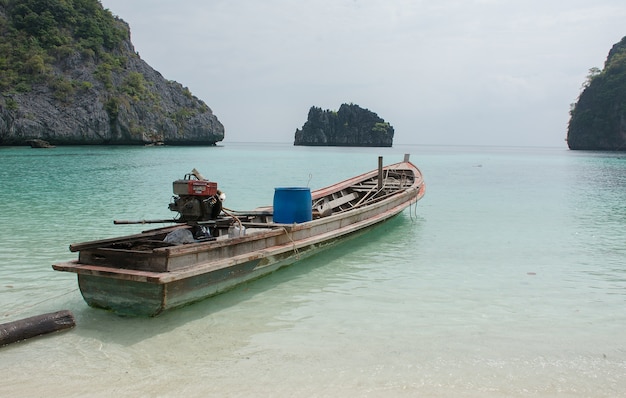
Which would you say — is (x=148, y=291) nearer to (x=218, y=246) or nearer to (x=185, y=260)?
(x=185, y=260)

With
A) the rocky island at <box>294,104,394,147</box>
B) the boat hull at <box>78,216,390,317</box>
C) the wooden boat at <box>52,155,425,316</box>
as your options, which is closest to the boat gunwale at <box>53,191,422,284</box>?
the wooden boat at <box>52,155,425,316</box>

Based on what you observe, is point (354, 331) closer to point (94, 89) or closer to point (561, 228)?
point (561, 228)

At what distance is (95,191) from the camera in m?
21.9

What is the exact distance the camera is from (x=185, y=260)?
600 centimetres

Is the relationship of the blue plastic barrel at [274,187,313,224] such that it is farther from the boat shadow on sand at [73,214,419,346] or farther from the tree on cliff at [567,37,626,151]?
the tree on cliff at [567,37,626,151]

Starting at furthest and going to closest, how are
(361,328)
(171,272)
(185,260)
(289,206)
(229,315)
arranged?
(289,206), (229,315), (361,328), (185,260), (171,272)

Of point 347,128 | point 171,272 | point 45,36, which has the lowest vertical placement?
point 171,272

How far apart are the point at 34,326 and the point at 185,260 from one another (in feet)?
5.93

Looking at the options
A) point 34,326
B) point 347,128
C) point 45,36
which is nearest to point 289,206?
point 34,326

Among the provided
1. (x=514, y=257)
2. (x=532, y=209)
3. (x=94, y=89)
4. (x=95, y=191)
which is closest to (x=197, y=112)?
(x=94, y=89)

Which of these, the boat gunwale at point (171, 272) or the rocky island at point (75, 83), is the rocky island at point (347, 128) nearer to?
the rocky island at point (75, 83)

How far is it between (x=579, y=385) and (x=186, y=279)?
4529 millimetres

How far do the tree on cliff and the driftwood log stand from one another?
12437 centimetres

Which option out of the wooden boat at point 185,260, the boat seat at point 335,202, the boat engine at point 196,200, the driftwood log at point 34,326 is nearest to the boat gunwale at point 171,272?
the wooden boat at point 185,260
